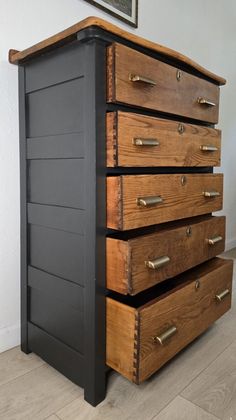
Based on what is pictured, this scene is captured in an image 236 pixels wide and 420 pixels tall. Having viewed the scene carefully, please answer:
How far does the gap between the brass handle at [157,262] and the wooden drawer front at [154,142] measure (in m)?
0.28

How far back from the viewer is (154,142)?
0.92 meters

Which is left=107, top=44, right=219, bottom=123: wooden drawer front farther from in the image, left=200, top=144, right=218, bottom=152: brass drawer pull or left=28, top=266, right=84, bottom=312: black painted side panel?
left=28, top=266, right=84, bottom=312: black painted side panel

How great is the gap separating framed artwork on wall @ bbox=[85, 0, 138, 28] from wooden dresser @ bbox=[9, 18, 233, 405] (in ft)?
1.94

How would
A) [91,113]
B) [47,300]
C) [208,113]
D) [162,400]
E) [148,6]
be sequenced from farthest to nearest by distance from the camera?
[148,6] → [208,113] → [47,300] → [162,400] → [91,113]

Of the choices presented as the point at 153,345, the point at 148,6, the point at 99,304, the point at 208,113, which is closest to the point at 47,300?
the point at 99,304

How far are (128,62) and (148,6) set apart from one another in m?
1.09

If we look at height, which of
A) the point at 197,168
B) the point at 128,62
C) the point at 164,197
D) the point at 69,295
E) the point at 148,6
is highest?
the point at 148,6

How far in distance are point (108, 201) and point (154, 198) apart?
0.48 feet

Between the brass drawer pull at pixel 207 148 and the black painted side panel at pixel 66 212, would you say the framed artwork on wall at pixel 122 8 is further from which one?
the brass drawer pull at pixel 207 148

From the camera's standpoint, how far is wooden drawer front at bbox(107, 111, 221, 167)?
84 cm

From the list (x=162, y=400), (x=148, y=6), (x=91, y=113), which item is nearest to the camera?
(x=91, y=113)

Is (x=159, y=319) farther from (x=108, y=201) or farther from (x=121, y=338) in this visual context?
(x=108, y=201)

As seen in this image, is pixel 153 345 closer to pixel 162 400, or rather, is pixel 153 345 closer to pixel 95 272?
pixel 162 400

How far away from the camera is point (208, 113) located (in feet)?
3.96
